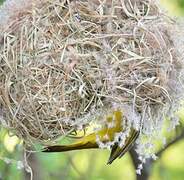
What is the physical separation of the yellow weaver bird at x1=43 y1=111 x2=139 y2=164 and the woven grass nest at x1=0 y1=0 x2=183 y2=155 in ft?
0.16

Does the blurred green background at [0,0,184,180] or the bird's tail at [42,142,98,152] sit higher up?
the bird's tail at [42,142,98,152]

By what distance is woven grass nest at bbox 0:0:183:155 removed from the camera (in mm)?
1977

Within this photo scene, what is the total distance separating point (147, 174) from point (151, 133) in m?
0.52

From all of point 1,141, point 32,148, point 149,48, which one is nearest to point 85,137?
point 32,148

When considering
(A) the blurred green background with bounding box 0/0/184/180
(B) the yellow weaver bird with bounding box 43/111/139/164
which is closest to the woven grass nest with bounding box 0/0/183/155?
(B) the yellow weaver bird with bounding box 43/111/139/164

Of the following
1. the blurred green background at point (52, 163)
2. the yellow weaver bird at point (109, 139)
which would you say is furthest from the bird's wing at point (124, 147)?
the blurred green background at point (52, 163)

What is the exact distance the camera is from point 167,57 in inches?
81.0

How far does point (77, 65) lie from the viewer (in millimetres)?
1976

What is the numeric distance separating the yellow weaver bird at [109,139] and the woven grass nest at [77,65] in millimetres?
50

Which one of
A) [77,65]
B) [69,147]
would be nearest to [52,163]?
[69,147]

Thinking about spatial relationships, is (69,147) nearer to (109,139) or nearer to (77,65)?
(109,139)

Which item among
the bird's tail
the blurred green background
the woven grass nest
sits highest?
the woven grass nest

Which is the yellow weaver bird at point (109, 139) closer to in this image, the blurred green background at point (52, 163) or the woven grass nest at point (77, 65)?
the woven grass nest at point (77, 65)

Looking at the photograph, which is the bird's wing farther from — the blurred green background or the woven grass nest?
the blurred green background
